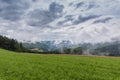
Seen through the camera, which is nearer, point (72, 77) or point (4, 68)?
point (72, 77)

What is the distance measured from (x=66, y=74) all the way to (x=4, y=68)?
29.0 ft

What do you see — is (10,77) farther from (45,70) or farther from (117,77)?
(117,77)

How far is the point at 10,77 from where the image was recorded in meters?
28.2

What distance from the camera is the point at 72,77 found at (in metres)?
29.0

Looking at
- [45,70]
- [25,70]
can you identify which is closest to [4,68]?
[25,70]

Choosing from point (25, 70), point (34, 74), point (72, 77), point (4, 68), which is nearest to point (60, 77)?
point (72, 77)

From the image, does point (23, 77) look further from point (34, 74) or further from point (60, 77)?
point (60, 77)

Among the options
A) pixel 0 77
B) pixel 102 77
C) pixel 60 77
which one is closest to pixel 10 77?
pixel 0 77

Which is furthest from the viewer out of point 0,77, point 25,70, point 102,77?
point 25,70

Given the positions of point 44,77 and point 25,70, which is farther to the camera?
point 25,70

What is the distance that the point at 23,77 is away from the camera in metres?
28.2

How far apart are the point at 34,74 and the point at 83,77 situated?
5758 mm

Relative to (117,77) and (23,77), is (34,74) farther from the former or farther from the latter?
(117,77)

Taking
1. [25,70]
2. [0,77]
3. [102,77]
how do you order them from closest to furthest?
[0,77], [102,77], [25,70]
